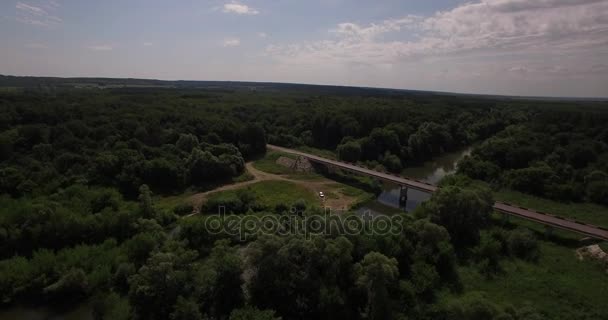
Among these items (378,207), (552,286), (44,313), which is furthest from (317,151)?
(44,313)

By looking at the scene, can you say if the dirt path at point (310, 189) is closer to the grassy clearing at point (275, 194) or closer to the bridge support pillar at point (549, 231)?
the grassy clearing at point (275, 194)

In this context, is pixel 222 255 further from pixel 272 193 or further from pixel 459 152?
pixel 459 152

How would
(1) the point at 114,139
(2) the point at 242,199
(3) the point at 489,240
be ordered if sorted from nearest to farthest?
(3) the point at 489,240
(2) the point at 242,199
(1) the point at 114,139

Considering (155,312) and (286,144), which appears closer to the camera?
(155,312)

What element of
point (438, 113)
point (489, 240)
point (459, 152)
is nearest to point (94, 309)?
point (489, 240)

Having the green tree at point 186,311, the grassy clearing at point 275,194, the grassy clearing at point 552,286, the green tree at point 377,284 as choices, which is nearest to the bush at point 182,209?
the grassy clearing at point 275,194

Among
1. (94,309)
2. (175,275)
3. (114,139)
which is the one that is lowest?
(94,309)
